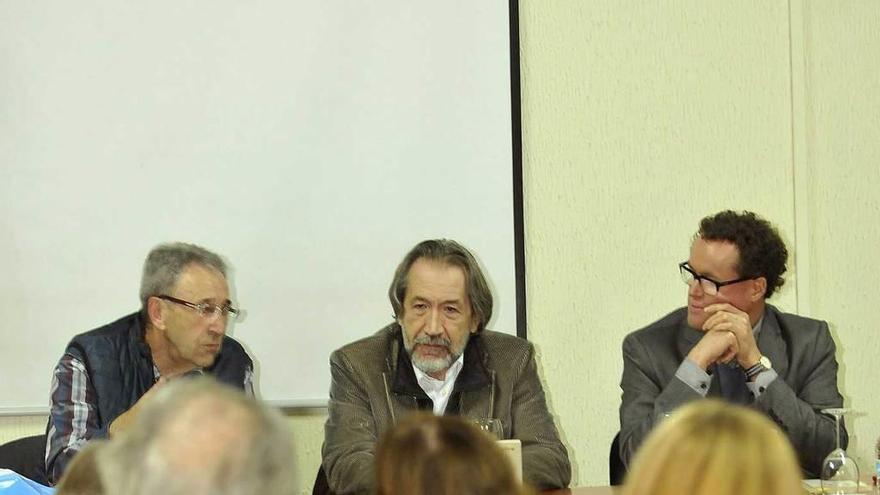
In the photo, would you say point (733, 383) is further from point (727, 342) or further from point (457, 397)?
point (457, 397)

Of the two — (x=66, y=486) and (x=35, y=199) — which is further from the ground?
(x=35, y=199)

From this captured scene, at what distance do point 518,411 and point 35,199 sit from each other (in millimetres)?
1935

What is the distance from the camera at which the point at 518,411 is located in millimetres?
3898

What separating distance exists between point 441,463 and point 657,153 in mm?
3425

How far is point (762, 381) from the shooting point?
3883 millimetres

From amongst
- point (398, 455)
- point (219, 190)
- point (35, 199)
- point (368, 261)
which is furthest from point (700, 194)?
point (398, 455)

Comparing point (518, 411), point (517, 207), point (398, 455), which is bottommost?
point (518, 411)

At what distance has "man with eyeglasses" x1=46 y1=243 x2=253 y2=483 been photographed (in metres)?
3.79

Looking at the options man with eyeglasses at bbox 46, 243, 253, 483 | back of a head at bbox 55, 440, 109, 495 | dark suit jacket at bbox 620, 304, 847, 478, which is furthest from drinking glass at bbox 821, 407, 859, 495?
back of a head at bbox 55, 440, 109, 495

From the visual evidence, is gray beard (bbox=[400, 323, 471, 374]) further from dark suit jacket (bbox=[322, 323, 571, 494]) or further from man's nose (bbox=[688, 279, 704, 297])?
man's nose (bbox=[688, 279, 704, 297])

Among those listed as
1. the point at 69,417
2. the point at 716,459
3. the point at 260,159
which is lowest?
the point at 69,417

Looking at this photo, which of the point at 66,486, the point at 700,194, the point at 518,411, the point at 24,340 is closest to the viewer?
the point at 66,486

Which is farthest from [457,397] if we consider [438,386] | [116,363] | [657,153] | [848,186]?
[848,186]

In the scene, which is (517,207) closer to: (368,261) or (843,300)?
(368,261)
